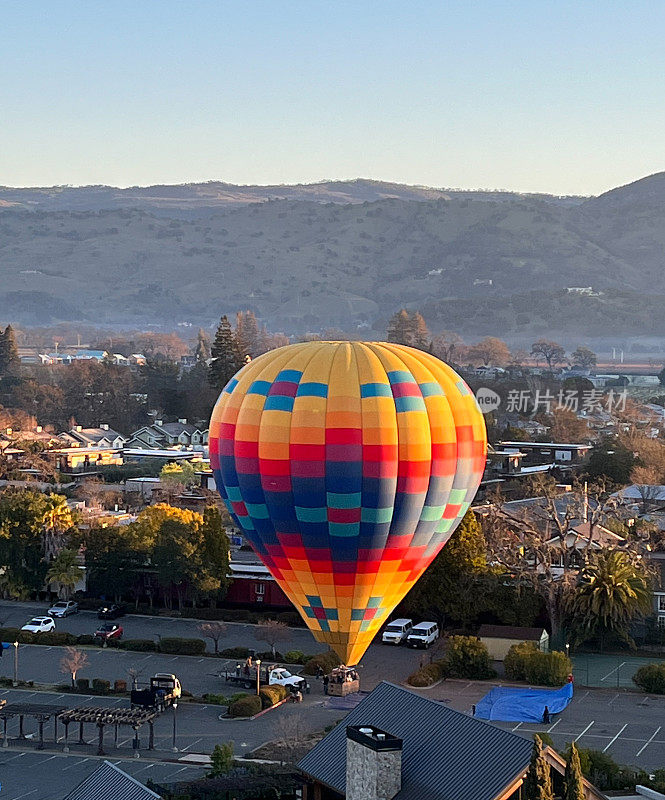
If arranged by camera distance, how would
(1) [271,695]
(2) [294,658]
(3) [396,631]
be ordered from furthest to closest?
(3) [396,631]
(2) [294,658]
(1) [271,695]

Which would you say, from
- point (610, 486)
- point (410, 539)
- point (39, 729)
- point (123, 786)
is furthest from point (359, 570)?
point (610, 486)

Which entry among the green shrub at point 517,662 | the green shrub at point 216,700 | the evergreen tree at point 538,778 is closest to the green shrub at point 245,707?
the green shrub at point 216,700

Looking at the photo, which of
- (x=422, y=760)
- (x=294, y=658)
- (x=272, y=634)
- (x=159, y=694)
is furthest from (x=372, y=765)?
(x=272, y=634)

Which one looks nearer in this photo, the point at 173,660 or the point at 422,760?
the point at 422,760

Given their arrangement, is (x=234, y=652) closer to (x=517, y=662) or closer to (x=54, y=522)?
(x=517, y=662)

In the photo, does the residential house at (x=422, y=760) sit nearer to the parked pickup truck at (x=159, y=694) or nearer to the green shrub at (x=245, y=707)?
the green shrub at (x=245, y=707)

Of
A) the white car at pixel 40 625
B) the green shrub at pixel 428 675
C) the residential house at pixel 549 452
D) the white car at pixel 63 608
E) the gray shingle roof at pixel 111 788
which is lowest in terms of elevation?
the residential house at pixel 549 452
